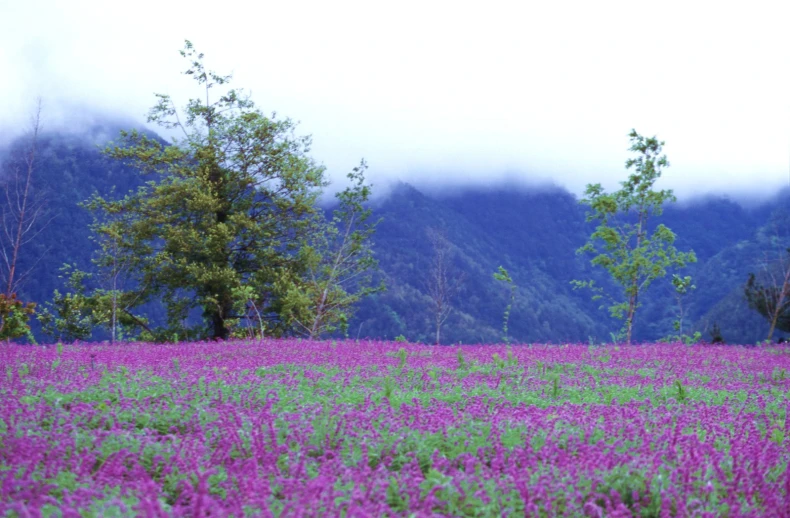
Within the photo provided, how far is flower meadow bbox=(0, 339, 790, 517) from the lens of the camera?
3723mm

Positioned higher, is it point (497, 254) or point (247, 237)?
point (497, 254)

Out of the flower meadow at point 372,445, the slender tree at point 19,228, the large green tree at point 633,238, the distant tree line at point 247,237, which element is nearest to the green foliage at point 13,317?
the slender tree at point 19,228

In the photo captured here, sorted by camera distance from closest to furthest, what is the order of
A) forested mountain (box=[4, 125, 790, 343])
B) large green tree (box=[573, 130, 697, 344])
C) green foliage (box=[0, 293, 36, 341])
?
1. green foliage (box=[0, 293, 36, 341])
2. large green tree (box=[573, 130, 697, 344])
3. forested mountain (box=[4, 125, 790, 343])

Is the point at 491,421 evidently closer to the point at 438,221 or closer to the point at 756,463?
the point at 756,463

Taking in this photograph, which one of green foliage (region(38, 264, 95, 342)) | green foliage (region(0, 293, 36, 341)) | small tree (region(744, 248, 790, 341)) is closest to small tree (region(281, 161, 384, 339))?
green foliage (region(0, 293, 36, 341))

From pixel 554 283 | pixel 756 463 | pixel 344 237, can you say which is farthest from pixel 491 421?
pixel 554 283

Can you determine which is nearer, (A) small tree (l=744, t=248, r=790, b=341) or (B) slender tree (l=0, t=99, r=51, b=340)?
(B) slender tree (l=0, t=99, r=51, b=340)

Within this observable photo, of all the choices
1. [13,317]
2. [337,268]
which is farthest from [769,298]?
[13,317]

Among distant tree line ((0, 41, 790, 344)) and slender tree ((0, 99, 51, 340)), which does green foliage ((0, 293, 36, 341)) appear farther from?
distant tree line ((0, 41, 790, 344))

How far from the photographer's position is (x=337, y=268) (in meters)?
23.8

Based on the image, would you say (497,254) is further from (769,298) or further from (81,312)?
(81,312)

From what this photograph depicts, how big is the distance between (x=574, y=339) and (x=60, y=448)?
1387cm

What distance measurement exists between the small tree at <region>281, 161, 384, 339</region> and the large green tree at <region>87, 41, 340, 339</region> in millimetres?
583

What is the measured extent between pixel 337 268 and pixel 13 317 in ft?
34.1
